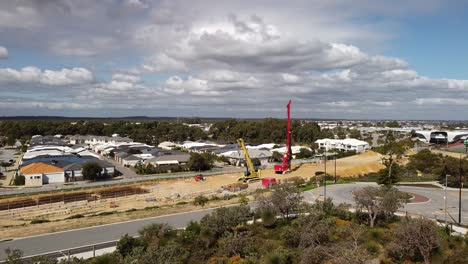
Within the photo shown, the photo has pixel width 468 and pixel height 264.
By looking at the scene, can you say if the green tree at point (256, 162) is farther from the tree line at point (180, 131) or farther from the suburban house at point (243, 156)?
the tree line at point (180, 131)

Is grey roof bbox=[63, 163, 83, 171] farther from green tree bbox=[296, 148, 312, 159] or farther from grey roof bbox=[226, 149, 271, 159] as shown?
green tree bbox=[296, 148, 312, 159]

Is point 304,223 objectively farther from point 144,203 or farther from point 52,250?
point 144,203

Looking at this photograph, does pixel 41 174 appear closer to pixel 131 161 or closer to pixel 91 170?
pixel 91 170

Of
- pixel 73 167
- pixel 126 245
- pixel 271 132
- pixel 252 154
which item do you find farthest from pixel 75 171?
pixel 271 132

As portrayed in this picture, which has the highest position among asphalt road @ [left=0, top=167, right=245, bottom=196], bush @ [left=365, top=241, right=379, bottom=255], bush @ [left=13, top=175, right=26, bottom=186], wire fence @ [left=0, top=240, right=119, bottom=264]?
bush @ [left=365, top=241, right=379, bottom=255]

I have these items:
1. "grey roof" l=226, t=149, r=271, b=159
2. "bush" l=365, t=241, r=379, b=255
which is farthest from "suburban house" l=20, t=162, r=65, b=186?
"bush" l=365, t=241, r=379, b=255

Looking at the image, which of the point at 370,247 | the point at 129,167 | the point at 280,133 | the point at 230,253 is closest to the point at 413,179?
the point at 370,247

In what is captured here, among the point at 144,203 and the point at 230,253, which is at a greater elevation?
the point at 230,253
